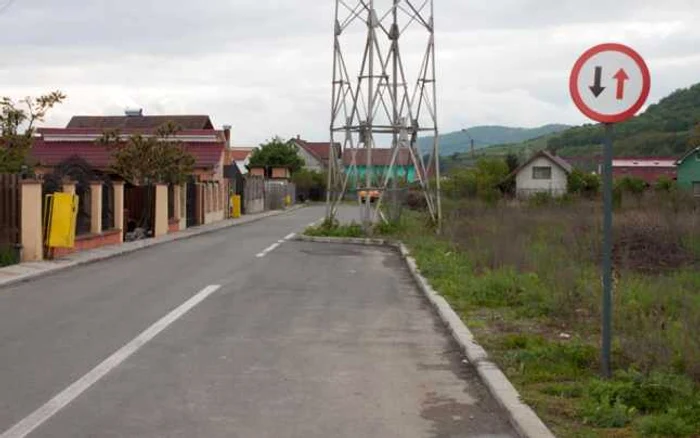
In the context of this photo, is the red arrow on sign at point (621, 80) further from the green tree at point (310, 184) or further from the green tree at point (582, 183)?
the green tree at point (310, 184)

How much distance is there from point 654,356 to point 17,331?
7.37m

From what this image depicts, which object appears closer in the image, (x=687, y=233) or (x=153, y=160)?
(x=687, y=233)

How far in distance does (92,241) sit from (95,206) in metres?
1.30

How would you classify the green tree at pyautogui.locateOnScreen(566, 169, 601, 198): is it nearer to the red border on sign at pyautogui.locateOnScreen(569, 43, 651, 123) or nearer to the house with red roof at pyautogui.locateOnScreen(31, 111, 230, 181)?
the house with red roof at pyautogui.locateOnScreen(31, 111, 230, 181)

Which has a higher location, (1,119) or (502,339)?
(1,119)

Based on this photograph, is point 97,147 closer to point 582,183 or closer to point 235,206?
point 235,206

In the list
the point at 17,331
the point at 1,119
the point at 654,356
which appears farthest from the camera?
the point at 1,119

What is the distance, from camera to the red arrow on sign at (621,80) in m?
7.89

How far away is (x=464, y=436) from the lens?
6.83 metres

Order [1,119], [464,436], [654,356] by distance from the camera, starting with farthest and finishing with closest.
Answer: [1,119]
[654,356]
[464,436]

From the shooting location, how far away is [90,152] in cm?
5159

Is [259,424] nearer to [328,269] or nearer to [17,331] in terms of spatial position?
[17,331]

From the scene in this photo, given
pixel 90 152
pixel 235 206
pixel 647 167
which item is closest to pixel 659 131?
pixel 647 167

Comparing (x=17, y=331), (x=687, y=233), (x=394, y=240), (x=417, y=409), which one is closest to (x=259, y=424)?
(x=417, y=409)
